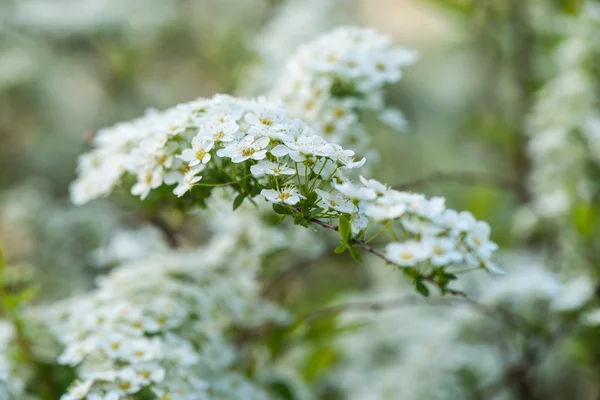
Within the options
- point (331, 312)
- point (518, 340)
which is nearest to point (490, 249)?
point (331, 312)

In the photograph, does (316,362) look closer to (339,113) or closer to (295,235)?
(295,235)

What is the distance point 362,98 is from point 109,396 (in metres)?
0.81

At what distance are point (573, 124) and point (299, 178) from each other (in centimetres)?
130

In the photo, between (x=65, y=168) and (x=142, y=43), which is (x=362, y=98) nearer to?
(x=142, y=43)

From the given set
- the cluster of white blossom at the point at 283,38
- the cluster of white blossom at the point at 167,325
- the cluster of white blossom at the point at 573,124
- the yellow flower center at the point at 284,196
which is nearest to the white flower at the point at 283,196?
the yellow flower center at the point at 284,196

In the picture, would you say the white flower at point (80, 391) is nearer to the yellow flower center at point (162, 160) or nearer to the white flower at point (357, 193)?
the yellow flower center at point (162, 160)

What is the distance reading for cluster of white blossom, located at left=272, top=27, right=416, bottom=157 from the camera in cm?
133

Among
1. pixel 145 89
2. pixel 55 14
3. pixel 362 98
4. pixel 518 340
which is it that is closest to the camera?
pixel 362 98

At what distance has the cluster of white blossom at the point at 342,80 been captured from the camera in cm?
133

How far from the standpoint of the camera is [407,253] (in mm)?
892

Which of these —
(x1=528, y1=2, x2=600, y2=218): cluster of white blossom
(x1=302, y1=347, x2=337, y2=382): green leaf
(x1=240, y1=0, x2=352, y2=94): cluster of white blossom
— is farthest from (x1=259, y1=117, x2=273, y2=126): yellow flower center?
(x1=528, y1=2, x2=600, y2=218): cluster of white blossom

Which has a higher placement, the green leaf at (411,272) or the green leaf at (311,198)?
the green leaf at (311,198)

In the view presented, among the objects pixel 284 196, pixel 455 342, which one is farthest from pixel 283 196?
pixel 455 342

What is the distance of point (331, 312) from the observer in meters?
1.71
